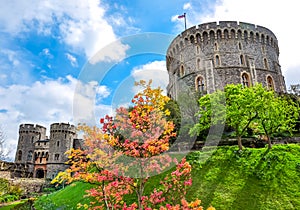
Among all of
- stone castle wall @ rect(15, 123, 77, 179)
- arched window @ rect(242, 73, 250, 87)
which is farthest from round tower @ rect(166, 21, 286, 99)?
stone castle wall @ rect(15, 123, 77, 179)

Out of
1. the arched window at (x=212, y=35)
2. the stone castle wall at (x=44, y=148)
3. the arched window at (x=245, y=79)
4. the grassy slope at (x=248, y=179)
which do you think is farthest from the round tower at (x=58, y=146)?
the arched window at (x=245, y=79)

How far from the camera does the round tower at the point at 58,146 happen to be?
143ft

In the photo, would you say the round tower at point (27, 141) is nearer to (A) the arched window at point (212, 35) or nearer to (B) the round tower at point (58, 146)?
(B) the round tower at point (58, 146)

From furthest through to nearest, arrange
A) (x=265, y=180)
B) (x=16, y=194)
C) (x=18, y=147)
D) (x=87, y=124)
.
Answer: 1. (x=18, y=147)
2. (x=16, y=194)
3. (x=265, y=180)
4. (x=87, y=124)

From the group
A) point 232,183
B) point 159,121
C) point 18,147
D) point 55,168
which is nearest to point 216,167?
point 232,183

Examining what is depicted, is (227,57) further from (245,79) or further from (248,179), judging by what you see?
(248,179)

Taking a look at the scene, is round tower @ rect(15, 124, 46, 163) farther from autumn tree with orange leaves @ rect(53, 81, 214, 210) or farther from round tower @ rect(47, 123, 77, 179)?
autumn tree with orange leaves @ rect(53, 81, 214, 210)

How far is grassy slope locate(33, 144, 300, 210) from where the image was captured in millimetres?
10562

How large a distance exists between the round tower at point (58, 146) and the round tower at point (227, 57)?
1009 inches

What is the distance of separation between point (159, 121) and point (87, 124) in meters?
2.16

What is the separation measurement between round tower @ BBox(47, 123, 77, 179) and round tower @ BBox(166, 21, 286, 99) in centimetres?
2563

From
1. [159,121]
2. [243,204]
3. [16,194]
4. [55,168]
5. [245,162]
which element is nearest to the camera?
[159,121]

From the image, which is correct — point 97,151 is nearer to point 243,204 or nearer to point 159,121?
point 159,121

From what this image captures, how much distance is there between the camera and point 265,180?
11.8 metres
